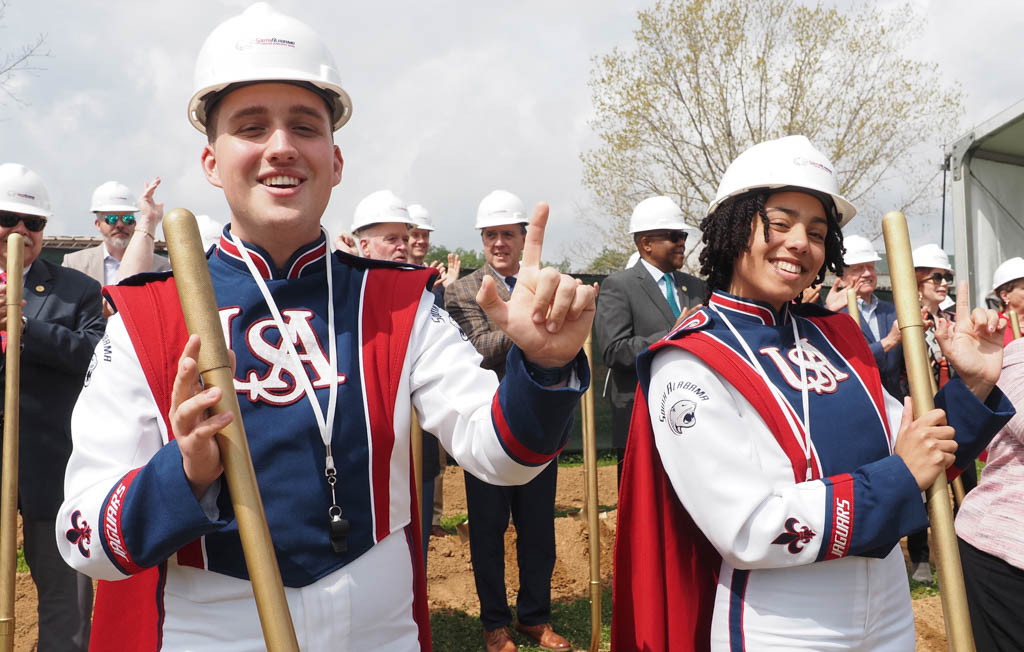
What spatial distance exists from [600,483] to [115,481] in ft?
27.3

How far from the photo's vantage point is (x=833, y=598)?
2271 millimetres

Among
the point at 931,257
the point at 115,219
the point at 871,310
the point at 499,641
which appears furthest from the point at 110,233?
the point at 931,257

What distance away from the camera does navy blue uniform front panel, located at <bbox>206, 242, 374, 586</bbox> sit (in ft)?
5.57

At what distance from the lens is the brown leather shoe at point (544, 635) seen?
192 inches

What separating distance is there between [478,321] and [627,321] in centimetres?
90

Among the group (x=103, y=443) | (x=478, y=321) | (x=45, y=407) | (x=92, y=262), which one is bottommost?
(x=45, y=407)

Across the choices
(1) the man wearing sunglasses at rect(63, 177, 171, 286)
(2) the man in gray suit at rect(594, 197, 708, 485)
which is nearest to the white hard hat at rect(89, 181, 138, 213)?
(1) the man wearing sunglasses at rect(63, 177, 171, 286)

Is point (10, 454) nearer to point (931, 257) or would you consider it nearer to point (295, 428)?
point (295, 428)

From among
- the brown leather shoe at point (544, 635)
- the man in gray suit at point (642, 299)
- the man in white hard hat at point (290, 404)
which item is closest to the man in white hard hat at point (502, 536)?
the brown leather shoe at point (544, 635)

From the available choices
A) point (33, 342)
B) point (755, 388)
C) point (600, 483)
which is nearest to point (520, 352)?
point (755, 388)

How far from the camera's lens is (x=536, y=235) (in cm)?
175

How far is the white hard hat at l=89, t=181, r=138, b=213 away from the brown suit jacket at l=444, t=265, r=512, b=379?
2.36 metres

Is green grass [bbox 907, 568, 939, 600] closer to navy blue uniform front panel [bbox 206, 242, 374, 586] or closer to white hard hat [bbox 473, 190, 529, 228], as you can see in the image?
white hard hat [bbox 473, 190, 529, 228]

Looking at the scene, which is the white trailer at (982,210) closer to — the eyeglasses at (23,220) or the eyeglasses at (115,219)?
the eyeglasses at (115,219)
